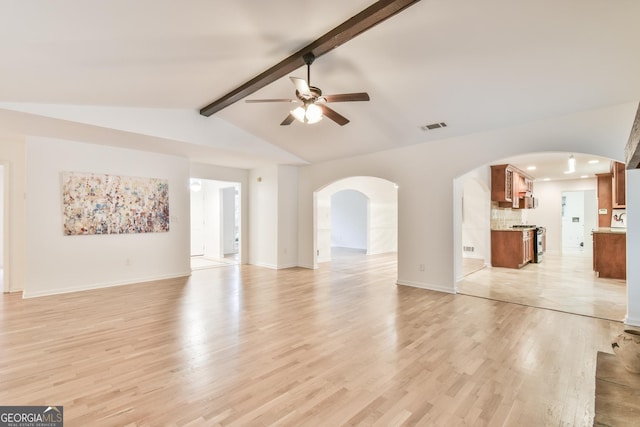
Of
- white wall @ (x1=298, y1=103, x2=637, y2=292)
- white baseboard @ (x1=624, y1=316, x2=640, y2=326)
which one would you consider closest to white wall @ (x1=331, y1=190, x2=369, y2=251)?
white wall @ (x1=298, y1=103, x2=637, y2=292)

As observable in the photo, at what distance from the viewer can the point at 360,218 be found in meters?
11.2

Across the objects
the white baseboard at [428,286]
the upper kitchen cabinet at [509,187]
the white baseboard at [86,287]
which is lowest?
the white baseboard at [428,286]

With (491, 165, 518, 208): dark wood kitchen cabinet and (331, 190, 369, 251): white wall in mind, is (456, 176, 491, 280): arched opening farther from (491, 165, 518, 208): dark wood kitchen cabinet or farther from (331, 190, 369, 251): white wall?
(331, 190, 369, 251): white wall

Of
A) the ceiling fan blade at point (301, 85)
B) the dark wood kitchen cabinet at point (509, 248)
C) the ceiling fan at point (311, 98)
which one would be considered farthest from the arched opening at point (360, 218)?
the ceiling fan blade at point (301, 85)

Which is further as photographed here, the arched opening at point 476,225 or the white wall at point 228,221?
the white wall at point 228,221

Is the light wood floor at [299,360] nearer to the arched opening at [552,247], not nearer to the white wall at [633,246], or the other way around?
the white wall at [633,246]

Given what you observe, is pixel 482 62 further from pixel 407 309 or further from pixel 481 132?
pixel 407 309

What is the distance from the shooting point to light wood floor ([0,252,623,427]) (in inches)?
77.9

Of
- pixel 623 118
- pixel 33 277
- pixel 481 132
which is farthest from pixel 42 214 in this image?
pixel 623 118

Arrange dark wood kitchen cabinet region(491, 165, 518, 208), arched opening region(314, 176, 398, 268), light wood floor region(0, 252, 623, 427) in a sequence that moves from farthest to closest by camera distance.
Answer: arched opening region(314, 176, 398, 268) < dark wood kitchen cabinet region(491, 165, 518, 208) < light wood floor region(0, 252, 623, 427)

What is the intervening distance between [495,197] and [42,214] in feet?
30.6

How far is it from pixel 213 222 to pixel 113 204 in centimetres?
407

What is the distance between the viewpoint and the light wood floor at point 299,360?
1.98m

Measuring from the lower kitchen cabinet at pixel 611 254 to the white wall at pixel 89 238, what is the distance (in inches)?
340
